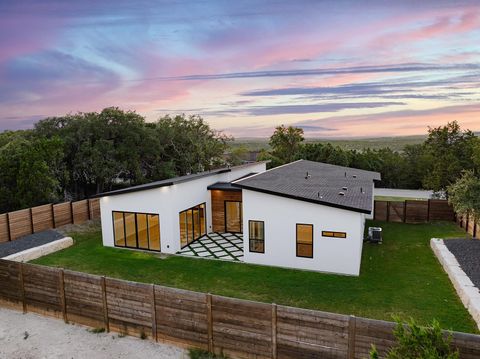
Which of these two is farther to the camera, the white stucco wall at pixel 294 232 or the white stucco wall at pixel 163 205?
the white stucco wall at pixel 163 205

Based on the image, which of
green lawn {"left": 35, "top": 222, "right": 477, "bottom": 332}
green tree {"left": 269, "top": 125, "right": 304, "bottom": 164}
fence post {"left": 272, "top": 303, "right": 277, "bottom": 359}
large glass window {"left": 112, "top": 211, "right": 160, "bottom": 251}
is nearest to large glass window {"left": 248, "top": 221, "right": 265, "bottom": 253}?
green lawn {"left": 35, "top": 222, "right": 477, "bottom": 332}

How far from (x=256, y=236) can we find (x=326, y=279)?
124 inches

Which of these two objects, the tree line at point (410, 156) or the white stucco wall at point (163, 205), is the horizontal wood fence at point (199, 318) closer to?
the white stucco wall at point (163, 205)

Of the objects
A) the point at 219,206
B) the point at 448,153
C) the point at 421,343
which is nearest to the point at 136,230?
the point at 219,206

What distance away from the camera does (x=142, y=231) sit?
15.9 meters

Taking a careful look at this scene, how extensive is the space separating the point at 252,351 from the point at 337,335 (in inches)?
74.3

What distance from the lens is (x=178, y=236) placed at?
15.6m

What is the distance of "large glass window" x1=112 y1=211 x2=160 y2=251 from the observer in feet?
51.6

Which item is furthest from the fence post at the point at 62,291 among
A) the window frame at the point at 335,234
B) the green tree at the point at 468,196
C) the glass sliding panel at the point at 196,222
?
the green tree at the point at 468,196

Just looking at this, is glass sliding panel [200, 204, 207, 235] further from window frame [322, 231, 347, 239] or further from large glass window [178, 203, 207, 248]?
window frame [322, 231, 347, 239]

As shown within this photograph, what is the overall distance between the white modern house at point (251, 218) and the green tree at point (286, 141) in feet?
69.5

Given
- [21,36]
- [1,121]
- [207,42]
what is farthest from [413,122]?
[1,121]

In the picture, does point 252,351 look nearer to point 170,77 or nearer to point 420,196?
point 170,77

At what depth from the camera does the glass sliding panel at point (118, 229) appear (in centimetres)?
1623
